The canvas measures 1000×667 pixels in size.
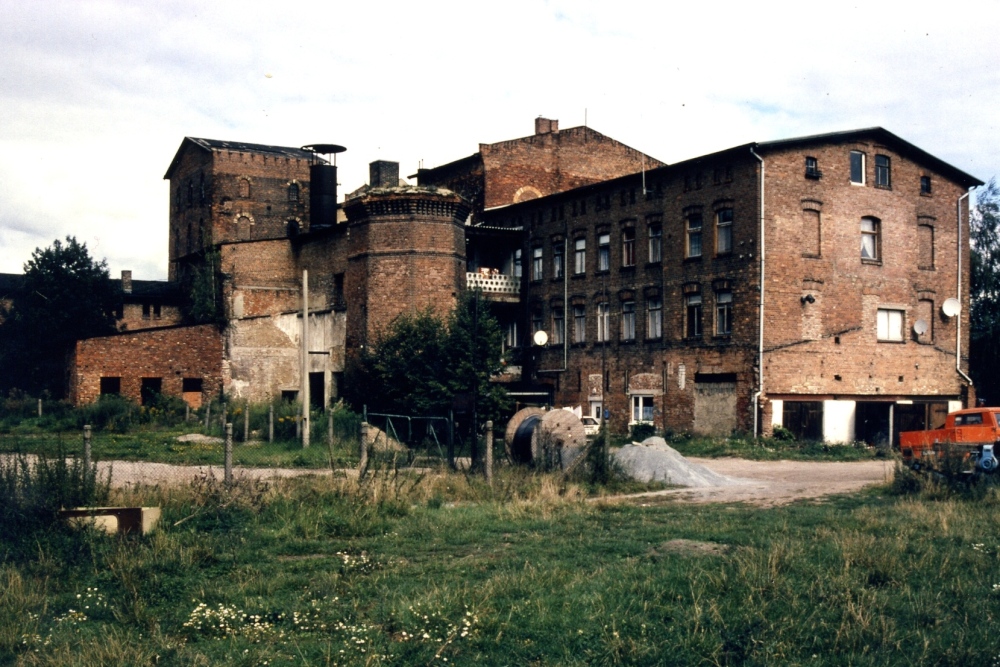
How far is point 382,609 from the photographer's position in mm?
8836

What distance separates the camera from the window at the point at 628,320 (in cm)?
3834

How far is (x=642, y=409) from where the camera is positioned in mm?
37438

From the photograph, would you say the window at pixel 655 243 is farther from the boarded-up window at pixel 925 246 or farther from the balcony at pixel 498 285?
the boarded-up window at pixel 925 246

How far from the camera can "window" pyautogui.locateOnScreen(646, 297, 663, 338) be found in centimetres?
3709

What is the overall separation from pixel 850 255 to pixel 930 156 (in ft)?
17.5

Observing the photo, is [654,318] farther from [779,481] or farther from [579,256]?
[779,481]

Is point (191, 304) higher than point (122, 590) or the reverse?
higher

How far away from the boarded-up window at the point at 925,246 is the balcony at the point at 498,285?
16.1 meters

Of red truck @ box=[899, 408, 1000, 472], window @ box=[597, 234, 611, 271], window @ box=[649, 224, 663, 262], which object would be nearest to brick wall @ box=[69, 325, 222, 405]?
window @ box=[597, 234, 611, 271]

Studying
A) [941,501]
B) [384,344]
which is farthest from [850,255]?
[941,501]

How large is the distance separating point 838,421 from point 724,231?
7.46m

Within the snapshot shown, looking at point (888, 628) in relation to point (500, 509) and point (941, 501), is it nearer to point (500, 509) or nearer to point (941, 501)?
point (500, 509)

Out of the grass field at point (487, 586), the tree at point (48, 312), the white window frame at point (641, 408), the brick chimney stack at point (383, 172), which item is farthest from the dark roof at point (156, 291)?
the grass field at point (487, 586)

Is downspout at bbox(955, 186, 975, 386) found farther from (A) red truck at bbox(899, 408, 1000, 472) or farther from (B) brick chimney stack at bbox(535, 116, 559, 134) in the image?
(B) brick chimney stack at bbox(535, 116, 559, 134)
